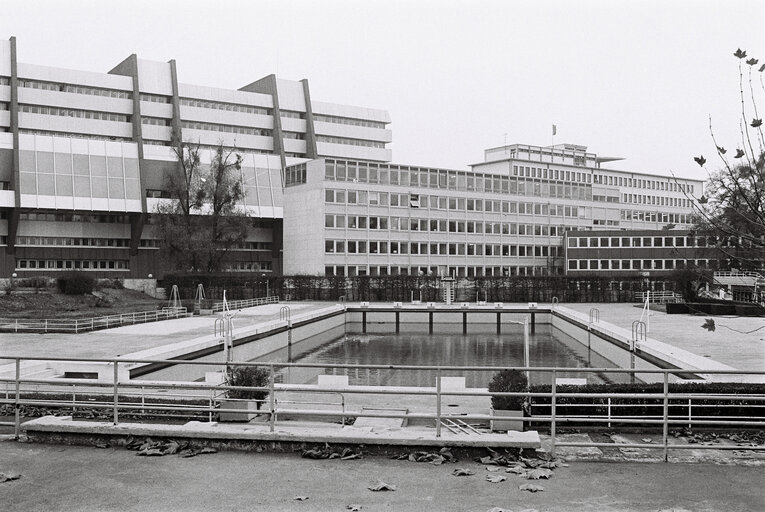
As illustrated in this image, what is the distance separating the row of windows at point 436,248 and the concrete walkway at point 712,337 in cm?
3380

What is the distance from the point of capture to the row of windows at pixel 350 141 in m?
99.5

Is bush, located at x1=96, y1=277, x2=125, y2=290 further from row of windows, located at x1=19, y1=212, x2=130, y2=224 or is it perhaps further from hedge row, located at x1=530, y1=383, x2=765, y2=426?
hedge row, located at x1=530, y1=383, x2=765, y2=426

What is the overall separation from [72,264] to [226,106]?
28.3m

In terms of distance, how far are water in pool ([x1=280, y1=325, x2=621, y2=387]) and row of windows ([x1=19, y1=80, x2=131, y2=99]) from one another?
4644cm

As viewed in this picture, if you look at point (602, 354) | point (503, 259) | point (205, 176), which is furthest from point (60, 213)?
point (602, 354)

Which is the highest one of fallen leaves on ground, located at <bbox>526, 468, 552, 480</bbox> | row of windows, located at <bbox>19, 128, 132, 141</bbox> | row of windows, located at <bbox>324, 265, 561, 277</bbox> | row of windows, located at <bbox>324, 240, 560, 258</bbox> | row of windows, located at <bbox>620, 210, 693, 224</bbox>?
row of windows, located at <bbox>19, 128, 132, 141</bbox>

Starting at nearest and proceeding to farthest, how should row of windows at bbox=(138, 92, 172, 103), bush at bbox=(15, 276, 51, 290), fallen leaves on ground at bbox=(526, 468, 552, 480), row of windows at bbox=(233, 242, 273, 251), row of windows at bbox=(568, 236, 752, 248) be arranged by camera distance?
fallen leaves on ground at bbox=(526, 468, 552, 480) < bush at bbox=(15, 276, 51, 290) < row of windows at bbox=(568, 236, 752, 248) < row of windows at bbox=(233, 242, 273, 251) < row of windows at bbox=(138, 92, 172, 103)

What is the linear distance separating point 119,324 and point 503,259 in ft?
186

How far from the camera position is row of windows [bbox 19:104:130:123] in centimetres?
8112

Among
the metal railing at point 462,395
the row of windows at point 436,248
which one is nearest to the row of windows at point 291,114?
the row of windows at point 436,248

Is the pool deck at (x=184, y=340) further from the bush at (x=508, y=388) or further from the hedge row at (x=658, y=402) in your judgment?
the bush at (x=508, y=388)

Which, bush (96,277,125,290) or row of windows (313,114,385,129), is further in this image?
row of windows (313,114,385,129)

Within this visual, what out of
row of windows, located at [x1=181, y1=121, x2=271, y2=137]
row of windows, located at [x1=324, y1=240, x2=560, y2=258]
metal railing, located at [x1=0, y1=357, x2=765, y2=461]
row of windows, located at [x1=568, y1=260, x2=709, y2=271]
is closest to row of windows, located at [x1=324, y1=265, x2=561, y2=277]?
row of windows, located at [x1=324, y1=240, x2=560, y2=258]

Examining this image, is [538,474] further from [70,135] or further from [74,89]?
[74,89]
